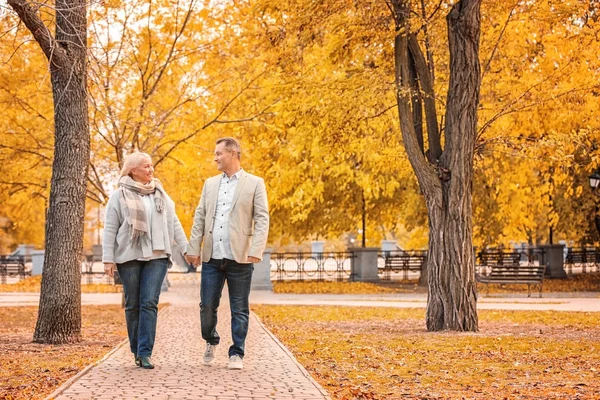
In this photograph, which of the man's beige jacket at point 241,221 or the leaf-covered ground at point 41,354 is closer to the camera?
the leaf-covered ground at point 41,354

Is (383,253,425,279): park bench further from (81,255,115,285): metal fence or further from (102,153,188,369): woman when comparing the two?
(102,153,188,369): woman

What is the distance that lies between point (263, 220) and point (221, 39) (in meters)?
12.4

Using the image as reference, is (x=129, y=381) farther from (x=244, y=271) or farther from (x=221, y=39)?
(x=221, y=39)

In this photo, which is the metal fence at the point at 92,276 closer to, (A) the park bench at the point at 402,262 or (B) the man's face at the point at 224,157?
(A) the park bench at the point at 402,262

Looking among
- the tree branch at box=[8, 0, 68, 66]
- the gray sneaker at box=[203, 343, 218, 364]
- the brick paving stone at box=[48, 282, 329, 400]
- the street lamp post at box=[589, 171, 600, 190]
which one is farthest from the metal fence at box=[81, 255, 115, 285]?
the gray sneaker at box=[203, 343, 218, 364]

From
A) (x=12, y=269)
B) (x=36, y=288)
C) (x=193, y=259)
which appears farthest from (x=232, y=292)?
(x=12, y=269)

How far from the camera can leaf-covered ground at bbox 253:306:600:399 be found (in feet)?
27.8

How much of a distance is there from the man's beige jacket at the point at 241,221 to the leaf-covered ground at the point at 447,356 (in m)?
1.36

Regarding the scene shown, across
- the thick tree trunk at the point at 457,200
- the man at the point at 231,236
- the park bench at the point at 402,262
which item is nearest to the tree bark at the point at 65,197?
the man at the point at 231,236

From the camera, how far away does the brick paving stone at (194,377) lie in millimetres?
7258

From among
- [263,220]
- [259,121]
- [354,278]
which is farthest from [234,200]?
[354,278]

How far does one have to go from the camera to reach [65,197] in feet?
41.0

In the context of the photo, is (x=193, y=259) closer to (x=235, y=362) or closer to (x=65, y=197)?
(x=235, y=362)

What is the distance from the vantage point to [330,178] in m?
30.3
